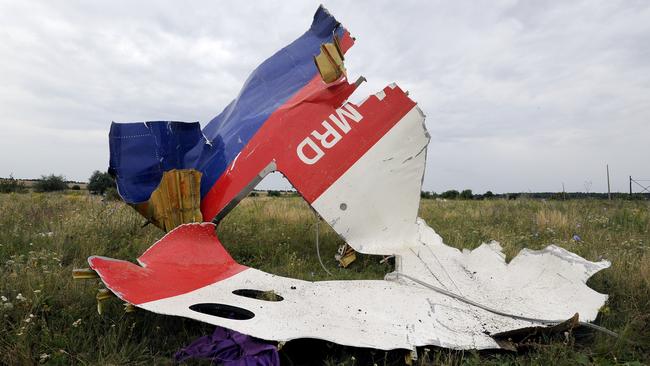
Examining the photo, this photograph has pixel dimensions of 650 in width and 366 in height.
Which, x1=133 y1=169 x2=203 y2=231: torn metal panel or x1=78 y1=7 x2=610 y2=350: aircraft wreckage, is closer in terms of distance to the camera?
x1=78 y1=7 x2=610 y2=350: aircraft wreckage

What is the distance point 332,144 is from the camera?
3.84 metres

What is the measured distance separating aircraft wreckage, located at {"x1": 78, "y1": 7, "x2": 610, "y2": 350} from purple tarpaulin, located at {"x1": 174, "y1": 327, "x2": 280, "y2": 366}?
71mm

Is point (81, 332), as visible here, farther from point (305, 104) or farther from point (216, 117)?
point (216, 117)

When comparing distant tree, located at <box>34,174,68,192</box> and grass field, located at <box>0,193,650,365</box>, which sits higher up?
distant tree, located at <box>34,174,68,192</box>

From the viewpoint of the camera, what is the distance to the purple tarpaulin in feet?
6.60

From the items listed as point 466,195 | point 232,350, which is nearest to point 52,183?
A: point 466,195

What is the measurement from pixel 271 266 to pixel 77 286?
1.53 m

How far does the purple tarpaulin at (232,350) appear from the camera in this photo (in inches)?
79.2

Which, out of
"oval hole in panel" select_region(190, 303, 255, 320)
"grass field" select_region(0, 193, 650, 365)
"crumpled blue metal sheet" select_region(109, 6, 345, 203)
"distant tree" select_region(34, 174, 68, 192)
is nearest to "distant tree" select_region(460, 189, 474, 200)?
"grass field" select_region(0, 193, 650, 365)

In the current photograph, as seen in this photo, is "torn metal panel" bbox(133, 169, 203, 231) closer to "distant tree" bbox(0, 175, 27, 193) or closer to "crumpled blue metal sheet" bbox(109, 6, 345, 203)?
"crumpled blue metal sheet" bbox(109, 6, 345, 203)

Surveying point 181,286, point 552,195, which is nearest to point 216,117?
point 181,286

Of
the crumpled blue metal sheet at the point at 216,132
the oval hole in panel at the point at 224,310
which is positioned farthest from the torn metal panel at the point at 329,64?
the oval hole in panel at the point at 224,310

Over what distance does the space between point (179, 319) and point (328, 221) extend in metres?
1.52

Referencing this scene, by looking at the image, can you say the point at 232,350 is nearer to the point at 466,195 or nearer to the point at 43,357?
the point at 43,357
